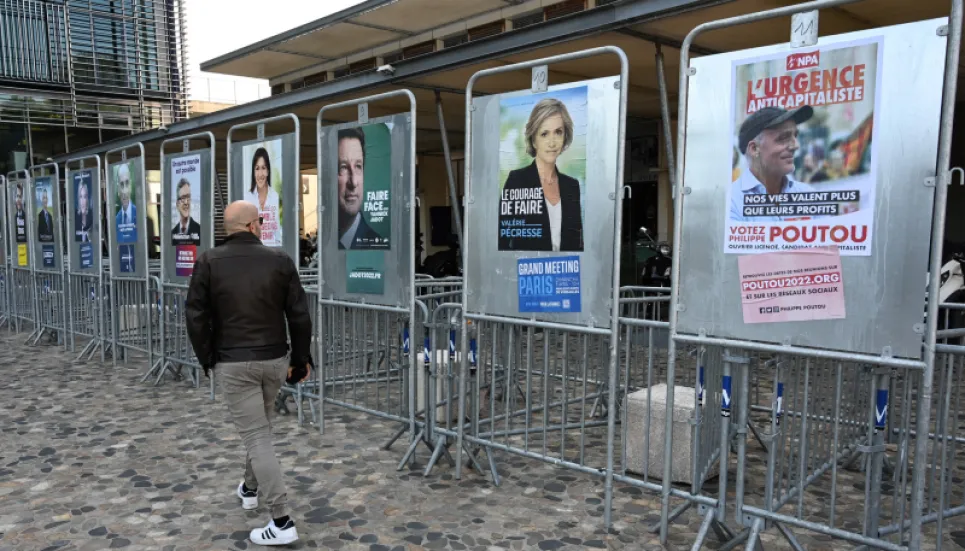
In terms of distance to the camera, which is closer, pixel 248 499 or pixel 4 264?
pixel 248 499

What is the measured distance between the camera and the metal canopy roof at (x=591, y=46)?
5508mm

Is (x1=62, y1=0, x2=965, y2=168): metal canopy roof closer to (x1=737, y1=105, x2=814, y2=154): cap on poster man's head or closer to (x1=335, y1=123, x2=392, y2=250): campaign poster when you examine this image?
(x1=335, y1=123, x2=392, y2=250): campaign poster

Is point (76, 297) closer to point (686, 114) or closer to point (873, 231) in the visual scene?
point (686, 114)

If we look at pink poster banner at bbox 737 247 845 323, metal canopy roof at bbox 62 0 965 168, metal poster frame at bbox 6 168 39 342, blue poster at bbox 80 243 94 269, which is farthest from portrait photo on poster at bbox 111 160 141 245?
pink poster banner at bbox 737 247 845 323

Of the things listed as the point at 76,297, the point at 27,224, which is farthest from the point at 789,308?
the point at 27,224

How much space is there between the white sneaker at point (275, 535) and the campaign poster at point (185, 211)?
4.33 m

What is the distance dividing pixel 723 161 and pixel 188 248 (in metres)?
6.25

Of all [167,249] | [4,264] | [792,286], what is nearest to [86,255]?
[167,249]

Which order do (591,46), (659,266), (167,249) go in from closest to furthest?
(591,46) → (167,249) → (659,266)

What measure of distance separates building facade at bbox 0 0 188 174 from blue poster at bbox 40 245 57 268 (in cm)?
806

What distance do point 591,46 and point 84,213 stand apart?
24.8 ft

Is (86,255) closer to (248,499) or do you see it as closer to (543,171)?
(248,499)

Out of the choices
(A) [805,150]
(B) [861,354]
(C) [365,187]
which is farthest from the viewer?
(C) [365,187]

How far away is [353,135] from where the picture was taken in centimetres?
584
